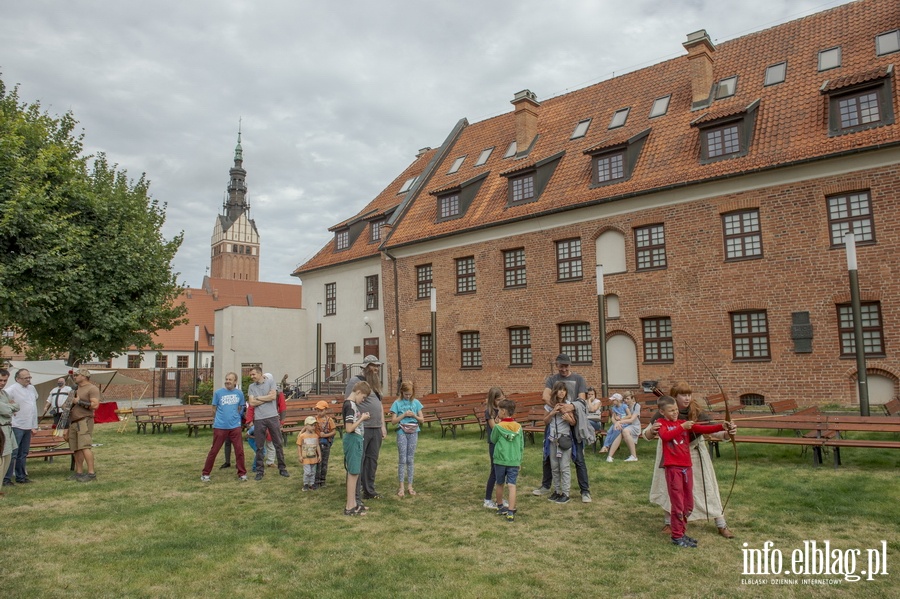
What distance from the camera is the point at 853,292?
13.0 metres

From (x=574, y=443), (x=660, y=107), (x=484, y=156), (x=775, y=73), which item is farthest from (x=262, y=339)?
(x=574, y=443)

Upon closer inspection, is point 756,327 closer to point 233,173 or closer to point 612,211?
point 612,211

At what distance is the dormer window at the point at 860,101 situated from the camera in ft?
51.7

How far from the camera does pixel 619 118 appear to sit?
75.2ft

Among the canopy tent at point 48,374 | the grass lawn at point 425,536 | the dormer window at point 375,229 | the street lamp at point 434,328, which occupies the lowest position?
the grass lawn at point 425,536

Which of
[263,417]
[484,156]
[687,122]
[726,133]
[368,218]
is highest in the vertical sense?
[484,156]

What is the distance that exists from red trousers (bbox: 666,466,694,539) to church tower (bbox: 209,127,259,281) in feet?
300

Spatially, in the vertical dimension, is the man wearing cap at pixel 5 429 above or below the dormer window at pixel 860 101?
below

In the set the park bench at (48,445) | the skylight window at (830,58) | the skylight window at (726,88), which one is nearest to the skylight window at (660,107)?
the skylight window at (726,88)

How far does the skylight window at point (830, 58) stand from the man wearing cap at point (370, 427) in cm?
1790

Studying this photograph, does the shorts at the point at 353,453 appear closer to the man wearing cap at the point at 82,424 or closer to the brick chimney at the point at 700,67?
the man wearing cap at the point at 82,424

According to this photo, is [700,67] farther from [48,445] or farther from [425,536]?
[48,445]

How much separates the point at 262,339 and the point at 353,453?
2526 cm

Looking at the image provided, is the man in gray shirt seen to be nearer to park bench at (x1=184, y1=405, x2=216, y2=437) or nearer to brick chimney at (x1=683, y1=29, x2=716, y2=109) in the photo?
park bench at (x1=184, y1=405, x2=216, y2=437)
